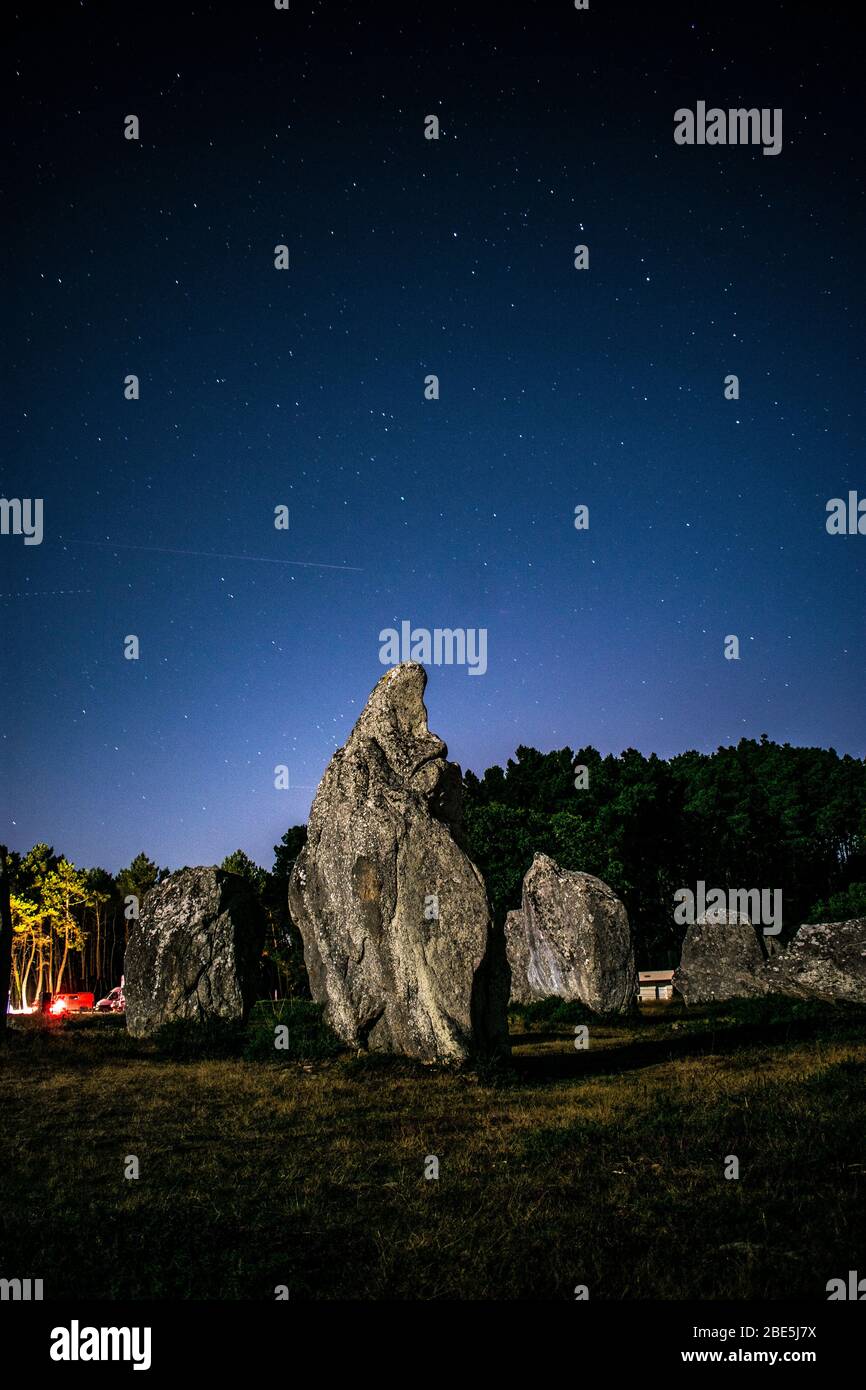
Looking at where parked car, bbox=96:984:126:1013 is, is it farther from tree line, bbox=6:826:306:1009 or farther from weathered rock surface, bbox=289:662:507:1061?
weathered rock surface, bbox=289:662:507:1061

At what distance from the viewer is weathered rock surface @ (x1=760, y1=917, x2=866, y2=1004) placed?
2369cm

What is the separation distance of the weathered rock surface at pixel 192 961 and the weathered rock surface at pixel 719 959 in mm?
13969

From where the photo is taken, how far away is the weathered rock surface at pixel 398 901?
15.6 metres

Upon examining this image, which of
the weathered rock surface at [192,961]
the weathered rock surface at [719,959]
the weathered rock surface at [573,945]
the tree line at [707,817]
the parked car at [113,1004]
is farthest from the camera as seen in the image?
the tree line at [707,817]

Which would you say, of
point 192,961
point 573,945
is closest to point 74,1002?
point 192,961

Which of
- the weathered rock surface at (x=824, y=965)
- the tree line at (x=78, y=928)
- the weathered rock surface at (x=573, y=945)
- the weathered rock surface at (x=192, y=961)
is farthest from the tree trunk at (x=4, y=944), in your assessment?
the tree line at (x=78, y=928)

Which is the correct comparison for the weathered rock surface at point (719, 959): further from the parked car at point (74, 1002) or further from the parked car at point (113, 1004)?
the parked car at point (74, 1002)

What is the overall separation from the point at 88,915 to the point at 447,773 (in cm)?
6210

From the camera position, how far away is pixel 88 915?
7081 centimetres

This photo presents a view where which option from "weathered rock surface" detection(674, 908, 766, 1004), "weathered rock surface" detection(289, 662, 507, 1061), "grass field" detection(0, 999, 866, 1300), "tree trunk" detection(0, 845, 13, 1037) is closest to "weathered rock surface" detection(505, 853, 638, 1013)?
"weathered rock surface" detection(674, 908, 766, 1004)

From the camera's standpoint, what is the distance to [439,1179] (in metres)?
8.49

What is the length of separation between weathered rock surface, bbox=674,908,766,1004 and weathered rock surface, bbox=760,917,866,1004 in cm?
158

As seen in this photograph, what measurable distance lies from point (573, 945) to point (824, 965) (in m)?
7.47
